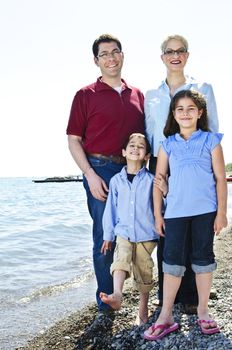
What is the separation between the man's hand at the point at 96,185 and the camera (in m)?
4.72

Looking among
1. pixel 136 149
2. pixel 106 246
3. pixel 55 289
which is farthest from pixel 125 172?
pixel 55 289

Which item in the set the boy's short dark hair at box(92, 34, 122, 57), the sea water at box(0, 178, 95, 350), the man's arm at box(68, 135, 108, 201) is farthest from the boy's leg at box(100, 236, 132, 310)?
the boy's short dark hair at box(92, 34, 122, 57)

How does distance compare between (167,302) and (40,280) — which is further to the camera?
(40,280)

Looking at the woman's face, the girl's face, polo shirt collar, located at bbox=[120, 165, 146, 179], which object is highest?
the woman's face

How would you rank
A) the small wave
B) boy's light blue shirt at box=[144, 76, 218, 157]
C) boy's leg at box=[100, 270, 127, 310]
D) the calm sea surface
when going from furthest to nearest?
1. the small wave
2. the calm sea surface
3. boy's light blue shirt at box=[144, 76, 218, 157]
4. boy's leg at box=[100, 270, 127, 310]

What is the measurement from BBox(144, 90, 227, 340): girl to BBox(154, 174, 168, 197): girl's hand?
0.40ft

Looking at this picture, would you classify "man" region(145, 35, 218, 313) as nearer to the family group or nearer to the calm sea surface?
the family group

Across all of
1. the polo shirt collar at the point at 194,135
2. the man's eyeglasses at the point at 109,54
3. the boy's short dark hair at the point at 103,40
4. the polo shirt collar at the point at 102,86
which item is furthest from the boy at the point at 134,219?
the boy's short dark hair at the point at 103,40

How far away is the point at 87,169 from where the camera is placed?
4773mm

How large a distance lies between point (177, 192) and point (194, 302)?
49.8 inches

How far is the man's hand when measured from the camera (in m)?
A: 4.72

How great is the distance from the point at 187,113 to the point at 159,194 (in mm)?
766

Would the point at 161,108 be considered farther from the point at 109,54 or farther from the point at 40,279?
the point at 40,279

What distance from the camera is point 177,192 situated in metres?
3.99
